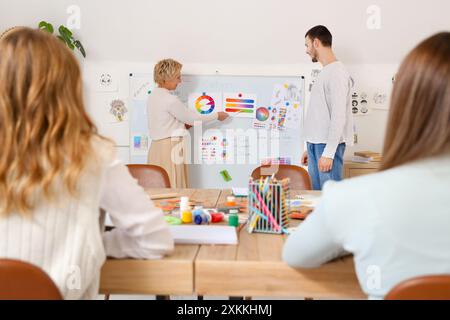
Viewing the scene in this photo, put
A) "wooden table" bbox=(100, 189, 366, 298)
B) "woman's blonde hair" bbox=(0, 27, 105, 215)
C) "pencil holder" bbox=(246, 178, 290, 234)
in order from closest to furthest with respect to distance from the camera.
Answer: "woman's blonde hair" bbox=(0, 27, 105, 215)
"wooden table" bbox=(100, 189, 366, 298)
"pencil holder" bbox=(246, 178, 290, 234)

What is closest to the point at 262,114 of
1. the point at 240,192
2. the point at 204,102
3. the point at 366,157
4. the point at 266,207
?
the point at 204,102

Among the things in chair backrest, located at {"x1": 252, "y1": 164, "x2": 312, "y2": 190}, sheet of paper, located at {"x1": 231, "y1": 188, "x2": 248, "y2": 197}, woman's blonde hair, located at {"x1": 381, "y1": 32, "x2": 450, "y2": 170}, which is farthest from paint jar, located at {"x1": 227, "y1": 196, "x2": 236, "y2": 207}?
woman's blonde hair, located at {"x1": 381, "y1": 32, "x2": 450, "y2": 170}

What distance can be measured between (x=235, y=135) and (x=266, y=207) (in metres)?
2.72

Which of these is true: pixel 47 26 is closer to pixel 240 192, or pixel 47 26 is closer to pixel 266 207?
pixel 240 192

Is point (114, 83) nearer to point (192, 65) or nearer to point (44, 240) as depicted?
point (192, 65)

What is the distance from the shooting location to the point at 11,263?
3.59ft

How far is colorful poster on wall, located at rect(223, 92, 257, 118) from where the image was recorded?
434 centimetres

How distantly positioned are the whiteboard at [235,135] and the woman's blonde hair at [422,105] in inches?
124

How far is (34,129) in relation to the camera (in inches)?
47.2

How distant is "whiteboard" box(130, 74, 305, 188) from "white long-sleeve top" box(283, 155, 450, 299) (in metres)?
3.20

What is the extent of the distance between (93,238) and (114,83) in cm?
325

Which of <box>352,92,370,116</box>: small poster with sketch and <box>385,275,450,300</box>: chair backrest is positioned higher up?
<box>352,92,370,116</box>: small poster with sketch

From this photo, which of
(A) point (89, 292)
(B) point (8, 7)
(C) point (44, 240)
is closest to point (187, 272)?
(A) point (89, 292)

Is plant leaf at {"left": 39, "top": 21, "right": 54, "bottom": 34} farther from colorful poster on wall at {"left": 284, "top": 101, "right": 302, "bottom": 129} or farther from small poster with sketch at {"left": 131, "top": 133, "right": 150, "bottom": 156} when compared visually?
colorful poster on wall at {"left": 284, "top": 101, "right": 302, "bottom": 129}
